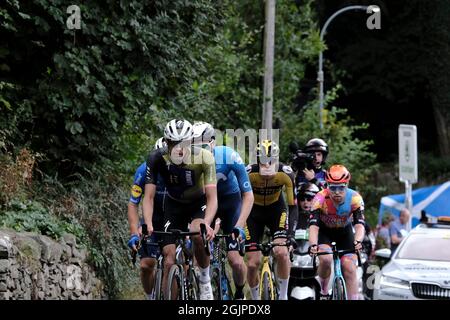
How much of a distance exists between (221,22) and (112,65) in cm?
308

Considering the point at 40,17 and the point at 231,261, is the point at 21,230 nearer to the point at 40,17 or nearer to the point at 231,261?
the point at 231,261

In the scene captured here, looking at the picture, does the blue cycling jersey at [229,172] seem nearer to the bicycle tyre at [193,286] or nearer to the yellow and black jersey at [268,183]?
the yellow and black jersey at [268,183]

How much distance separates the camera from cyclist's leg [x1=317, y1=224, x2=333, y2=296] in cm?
1470

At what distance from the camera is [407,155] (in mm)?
26359

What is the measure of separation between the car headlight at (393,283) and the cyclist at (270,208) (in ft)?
5.64

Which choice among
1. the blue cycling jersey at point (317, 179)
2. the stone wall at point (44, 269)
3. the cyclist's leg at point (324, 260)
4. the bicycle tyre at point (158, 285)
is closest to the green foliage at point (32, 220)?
the stone wall at point (44, 269)

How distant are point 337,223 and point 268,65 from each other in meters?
12.0

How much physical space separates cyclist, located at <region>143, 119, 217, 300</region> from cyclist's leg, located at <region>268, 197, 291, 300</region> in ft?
5.52

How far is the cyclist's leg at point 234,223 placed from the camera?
1380cm

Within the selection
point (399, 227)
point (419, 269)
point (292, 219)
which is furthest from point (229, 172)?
point (399, 227)

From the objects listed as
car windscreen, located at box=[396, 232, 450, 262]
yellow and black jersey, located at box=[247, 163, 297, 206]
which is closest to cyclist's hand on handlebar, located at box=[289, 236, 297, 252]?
yellow and black jersey, located at box=[247, 163, 297, 206]

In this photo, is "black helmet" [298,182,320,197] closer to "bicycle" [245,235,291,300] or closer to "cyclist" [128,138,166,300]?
"bicycle" [245,235,291,300]

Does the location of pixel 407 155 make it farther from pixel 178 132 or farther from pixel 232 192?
pixel 178 132

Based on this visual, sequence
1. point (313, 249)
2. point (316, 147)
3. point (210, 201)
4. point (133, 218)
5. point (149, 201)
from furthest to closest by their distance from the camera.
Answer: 1. point (316, 147)
2. point (313, 249)
3. point (133, 218)
4. point (149, 201)
5. point (210, 201)
